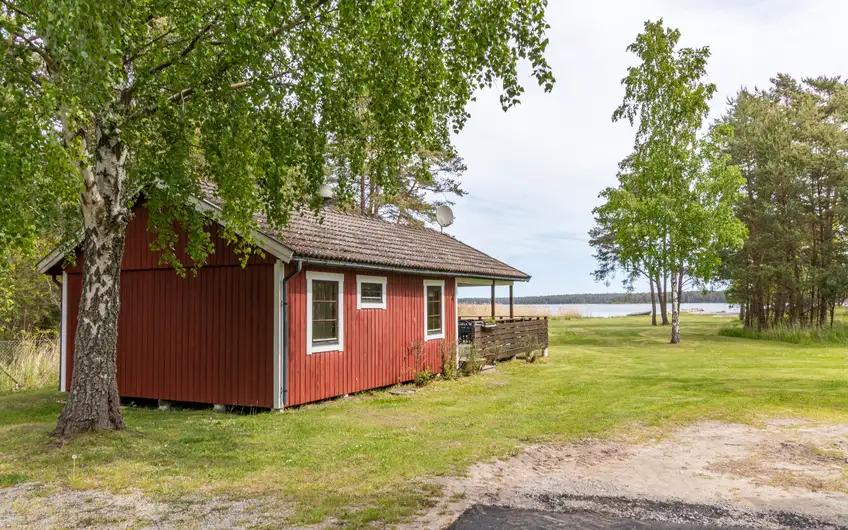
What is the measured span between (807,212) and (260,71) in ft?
97.7

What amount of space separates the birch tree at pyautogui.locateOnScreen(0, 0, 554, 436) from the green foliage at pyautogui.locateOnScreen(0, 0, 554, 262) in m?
0.02

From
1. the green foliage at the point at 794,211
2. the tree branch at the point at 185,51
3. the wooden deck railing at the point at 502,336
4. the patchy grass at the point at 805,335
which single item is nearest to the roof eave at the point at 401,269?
the wooden deck railing at the point at 502,336

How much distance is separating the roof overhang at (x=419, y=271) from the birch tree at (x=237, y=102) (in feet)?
7.20

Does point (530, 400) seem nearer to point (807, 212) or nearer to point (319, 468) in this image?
point (319, 468)

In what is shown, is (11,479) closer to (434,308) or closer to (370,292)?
(370,292)

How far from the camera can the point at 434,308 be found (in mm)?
14977

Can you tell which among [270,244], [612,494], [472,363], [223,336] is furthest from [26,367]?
[612,494]

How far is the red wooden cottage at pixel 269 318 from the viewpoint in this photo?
10414 mm

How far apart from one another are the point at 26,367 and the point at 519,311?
119ft

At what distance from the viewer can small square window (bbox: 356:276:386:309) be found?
12.2 metres

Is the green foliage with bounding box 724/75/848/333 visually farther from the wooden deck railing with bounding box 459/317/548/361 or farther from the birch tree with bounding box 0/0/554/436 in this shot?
the birch tree with bounding box 0/0/554/436

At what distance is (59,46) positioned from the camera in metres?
5.01

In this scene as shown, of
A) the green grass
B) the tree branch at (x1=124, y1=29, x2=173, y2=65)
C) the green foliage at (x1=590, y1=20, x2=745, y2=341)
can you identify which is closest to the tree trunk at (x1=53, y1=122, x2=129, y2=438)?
the tree branch at (x1=124, y1=29, x2=173, y2=65)

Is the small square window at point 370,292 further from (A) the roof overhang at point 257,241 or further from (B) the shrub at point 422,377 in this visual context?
(A) the roof overhang at point 257,241
